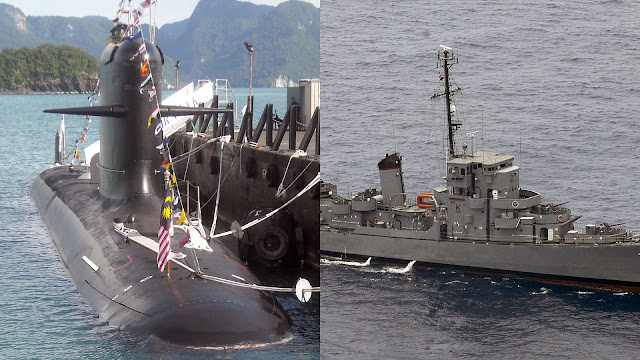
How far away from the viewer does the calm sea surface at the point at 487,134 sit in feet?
90.7

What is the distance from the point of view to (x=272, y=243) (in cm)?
2359

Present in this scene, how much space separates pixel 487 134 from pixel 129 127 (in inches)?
1197

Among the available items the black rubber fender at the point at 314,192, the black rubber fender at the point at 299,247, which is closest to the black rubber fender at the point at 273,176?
the black rubber fender at the point at 314,192

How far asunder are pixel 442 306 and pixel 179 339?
19193mm

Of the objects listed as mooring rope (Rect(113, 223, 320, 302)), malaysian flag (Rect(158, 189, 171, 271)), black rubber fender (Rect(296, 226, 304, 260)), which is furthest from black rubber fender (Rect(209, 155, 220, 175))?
malaysian flag (Rect(158, 189, 171, 271))

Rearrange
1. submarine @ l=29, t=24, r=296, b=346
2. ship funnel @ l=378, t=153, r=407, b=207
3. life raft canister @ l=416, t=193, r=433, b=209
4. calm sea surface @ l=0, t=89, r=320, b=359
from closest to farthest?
1. calm sea surface @ l=0, t=89, r=320, b=359
2. submarine @ l=29, t=24, r=296, b=346
3. ship funnel @ l=378, t=153, r=407, b=207
4. life raft canister @ l=416, t=193, r=433, b=209

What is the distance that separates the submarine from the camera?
14.7 meters

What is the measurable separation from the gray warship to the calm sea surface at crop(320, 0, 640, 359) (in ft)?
3.80

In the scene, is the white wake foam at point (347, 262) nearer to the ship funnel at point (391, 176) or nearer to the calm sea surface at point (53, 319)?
the ship funnel at point (391, 176)

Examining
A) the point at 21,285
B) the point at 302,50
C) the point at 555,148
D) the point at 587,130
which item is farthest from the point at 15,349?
the point at 587,130

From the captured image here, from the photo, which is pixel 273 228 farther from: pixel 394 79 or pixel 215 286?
pixel 394 79

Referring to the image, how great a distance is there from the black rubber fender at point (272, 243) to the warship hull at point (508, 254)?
15.9 metres

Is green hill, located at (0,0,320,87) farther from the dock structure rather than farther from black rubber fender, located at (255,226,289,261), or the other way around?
black rubber fender, located at (255,226,289,261)

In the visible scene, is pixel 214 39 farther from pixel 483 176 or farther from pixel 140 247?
pixel 140 247
